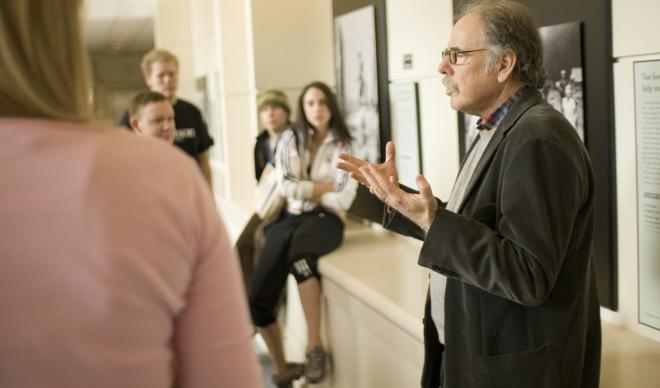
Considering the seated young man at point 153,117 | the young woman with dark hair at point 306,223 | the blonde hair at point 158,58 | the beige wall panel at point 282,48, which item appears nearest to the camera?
the seated young man at point 153,117

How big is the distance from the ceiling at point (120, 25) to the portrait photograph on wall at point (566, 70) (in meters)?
8.90

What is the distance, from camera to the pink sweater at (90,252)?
847 millimetres

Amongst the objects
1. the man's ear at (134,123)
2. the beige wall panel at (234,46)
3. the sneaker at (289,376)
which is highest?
the beige wall panel at (234,46)

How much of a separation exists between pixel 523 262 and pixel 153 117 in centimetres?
254

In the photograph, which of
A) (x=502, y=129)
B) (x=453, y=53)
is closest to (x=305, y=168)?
(x=453, y=53)

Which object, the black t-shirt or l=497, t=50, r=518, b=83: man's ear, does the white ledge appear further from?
l=497, t=50, r=518, b=83: man's ear

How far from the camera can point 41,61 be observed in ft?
2.89

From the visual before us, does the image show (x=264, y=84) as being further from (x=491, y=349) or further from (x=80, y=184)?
(x=80, y=184)

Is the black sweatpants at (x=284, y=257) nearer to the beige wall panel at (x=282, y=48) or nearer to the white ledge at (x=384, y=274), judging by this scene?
the white ledge at (x=384, y=274)

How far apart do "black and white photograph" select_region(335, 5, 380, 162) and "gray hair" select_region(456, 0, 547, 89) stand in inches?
108

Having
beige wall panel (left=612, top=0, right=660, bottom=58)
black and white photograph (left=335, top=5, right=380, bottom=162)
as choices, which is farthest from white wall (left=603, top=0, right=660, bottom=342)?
black and white photograph (left=335, top=5, right=380, bottom=162)

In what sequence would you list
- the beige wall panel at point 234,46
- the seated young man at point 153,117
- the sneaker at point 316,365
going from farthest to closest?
the beige wall panel at point 234,46 → the sneaker at point 316,365 → the seated young man at point 153,117

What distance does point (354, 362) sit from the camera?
13.4ft

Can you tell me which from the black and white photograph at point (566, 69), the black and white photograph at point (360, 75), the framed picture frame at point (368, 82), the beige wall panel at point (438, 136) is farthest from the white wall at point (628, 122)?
the black and white photograph at point (360, 75)
